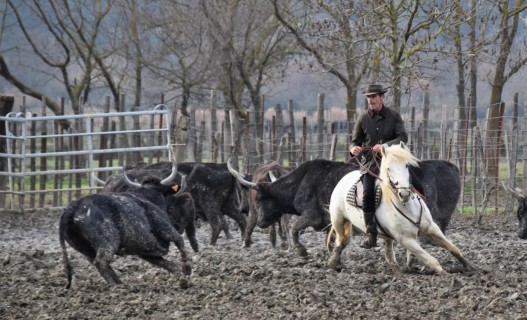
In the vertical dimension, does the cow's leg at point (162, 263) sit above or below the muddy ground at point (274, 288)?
above

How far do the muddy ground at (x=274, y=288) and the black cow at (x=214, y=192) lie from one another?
116cm

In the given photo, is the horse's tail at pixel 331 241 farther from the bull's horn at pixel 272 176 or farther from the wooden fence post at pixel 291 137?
the wooden fence post at pixel 291 137

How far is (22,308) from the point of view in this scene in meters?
9.44

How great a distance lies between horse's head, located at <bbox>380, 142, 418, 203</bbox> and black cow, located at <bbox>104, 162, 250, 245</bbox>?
479cm

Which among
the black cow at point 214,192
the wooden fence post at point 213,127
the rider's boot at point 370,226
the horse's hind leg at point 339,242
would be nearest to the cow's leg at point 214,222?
the black cow at point 214,192

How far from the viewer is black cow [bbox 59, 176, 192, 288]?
10922 mm

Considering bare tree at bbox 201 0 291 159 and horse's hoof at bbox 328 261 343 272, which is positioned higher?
bare tree at bbox 201 0 291 159

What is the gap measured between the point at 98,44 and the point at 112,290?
64.3 feet

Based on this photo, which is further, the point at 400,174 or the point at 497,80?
the point at 497,80

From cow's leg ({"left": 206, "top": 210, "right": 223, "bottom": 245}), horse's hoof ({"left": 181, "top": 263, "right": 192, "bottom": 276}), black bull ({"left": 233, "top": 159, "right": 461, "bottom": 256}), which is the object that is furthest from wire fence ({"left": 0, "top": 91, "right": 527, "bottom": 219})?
horse's hoof ({"left": 181, "top": 263, "right": 192, "bottom": 276})

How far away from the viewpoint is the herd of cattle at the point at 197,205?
1105 cm

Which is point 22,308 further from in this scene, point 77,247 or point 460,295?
point 460,295

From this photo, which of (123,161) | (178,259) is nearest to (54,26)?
(123,161)

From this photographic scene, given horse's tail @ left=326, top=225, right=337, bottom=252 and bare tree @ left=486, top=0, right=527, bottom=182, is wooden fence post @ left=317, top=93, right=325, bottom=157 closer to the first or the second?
bare tree @ left=486, top=0, right=527, bottom=182
